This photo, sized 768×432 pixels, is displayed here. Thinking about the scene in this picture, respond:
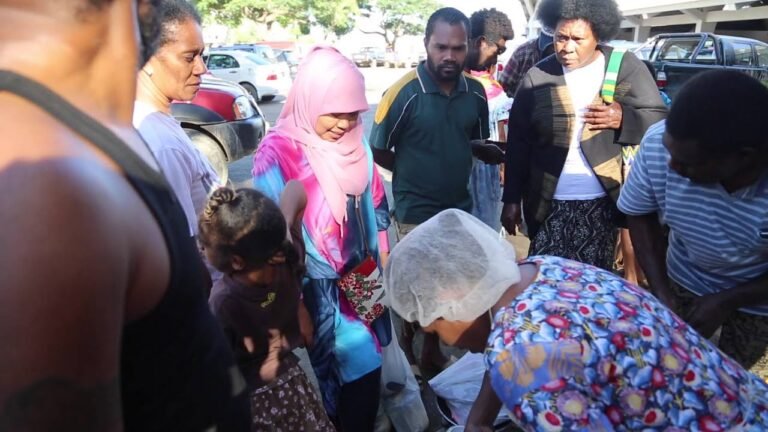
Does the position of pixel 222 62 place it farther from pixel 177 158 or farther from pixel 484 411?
pixel 484 411

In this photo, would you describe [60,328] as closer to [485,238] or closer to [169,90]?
[485,238]

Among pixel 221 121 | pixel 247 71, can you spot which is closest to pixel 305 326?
pixel 221 121

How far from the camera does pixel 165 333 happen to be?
0.79m

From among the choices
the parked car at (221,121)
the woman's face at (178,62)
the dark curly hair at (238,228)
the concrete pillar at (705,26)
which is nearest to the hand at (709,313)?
the dark curly hair at (238,228)

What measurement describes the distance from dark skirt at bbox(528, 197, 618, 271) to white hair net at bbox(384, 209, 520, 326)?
1491 mm

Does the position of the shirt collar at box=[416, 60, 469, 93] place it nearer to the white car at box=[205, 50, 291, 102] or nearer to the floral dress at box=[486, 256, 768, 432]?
the floral dress at box=[486, 256, 768, 432]

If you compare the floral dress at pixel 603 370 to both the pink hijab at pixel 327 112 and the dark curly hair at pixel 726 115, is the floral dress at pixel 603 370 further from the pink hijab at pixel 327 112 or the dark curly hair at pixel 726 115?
the pink hijab at pixel 327 112

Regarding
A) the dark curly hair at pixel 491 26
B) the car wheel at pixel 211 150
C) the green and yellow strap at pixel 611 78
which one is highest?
the dark curly hair at pixel 491 26

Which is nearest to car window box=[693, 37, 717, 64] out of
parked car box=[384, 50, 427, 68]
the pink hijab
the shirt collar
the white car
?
the shirt collar

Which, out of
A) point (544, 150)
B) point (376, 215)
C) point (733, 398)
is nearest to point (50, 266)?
point (733, 398)

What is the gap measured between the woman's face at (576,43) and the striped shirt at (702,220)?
2.94ft

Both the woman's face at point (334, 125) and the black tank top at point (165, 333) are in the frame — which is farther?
the woman's face at point (334, 125)

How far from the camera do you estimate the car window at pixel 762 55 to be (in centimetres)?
902

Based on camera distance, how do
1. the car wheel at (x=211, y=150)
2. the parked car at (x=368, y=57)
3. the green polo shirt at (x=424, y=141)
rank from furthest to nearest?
the parked car at (x=368, y=57) < the car wheel at (x=211, y=150) < the green polo shirt at (x=424, y=141)
